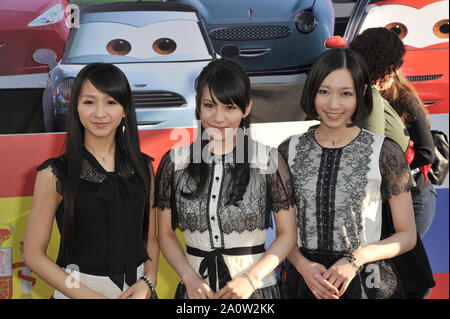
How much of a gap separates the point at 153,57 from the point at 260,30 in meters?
0.66

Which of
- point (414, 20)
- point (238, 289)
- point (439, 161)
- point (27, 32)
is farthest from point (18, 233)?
point (414, 20)

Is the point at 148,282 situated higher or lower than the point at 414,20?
lower

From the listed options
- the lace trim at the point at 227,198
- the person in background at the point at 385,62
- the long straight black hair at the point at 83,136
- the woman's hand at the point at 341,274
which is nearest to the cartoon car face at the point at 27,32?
the long straight black hair at the point at 83,136

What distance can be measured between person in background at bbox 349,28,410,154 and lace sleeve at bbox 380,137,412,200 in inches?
17.6

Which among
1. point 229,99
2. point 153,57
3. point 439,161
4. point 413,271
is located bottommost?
point 413,271

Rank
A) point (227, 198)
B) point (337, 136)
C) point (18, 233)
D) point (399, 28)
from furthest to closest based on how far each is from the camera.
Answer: point (399, 28)
point (18, 233)
point (337, 136)
point (227, 198)

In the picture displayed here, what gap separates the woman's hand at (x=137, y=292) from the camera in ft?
6.28

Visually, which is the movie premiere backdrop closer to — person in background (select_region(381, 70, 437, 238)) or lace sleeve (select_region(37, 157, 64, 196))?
person in background (select_region(381, 70, 437, 238))

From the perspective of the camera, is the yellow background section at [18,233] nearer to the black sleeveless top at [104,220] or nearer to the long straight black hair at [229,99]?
the black sleeveless top at [104,220]

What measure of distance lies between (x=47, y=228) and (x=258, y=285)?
81 centimetres

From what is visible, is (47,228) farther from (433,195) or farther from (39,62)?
(433,195)

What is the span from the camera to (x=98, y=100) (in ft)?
6.22

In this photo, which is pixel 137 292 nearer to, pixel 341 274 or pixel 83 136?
pixel 83 136

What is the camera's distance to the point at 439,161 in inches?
117
